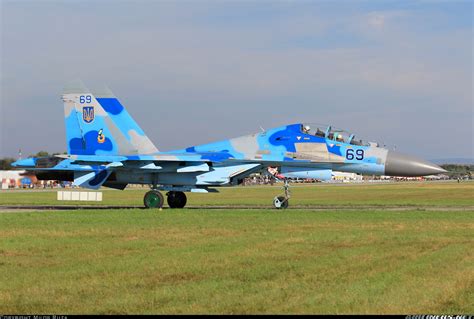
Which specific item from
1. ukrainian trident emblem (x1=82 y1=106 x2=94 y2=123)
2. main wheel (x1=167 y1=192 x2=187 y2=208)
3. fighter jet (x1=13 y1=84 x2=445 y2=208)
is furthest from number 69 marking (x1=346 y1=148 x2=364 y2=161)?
ukrainian trident emblem (x1=82 y1=106 x2=94 y2=123)

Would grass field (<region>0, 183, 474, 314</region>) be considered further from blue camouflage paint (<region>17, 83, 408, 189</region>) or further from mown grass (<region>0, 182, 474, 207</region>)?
mown grass (<region>0, 182, 474, 207</region>)

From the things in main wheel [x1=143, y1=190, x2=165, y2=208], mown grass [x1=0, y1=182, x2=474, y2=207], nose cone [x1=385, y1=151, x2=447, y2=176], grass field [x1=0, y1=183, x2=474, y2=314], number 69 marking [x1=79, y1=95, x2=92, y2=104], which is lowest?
grass field [x1=0, y1=183, x2=474, y2=314]

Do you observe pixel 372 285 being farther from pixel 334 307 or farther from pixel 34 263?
pixel 34 263

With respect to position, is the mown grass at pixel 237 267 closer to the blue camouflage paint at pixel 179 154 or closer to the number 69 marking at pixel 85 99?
the blue camouflage paint at pixel 179 154

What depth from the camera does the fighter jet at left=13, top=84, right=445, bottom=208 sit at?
1003 inches

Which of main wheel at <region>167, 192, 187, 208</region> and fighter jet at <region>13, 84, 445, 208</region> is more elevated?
fighter jet at <region>13, 84, 445, 208</region>

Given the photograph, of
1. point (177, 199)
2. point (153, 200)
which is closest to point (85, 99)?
point (153, 200)

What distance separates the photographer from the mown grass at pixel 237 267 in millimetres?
8102

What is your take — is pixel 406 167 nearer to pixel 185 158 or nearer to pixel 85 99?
pixel 185 158

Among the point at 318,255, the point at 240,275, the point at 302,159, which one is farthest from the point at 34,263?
the point at 302,159

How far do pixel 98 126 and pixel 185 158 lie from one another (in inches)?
161

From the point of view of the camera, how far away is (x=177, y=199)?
28062 mm

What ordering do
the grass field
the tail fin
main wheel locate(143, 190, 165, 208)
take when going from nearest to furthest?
the grass field
main wheel locate(143, 190, 165, 208)
the tail fin

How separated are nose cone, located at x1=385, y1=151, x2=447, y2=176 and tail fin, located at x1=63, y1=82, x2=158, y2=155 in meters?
8.96
